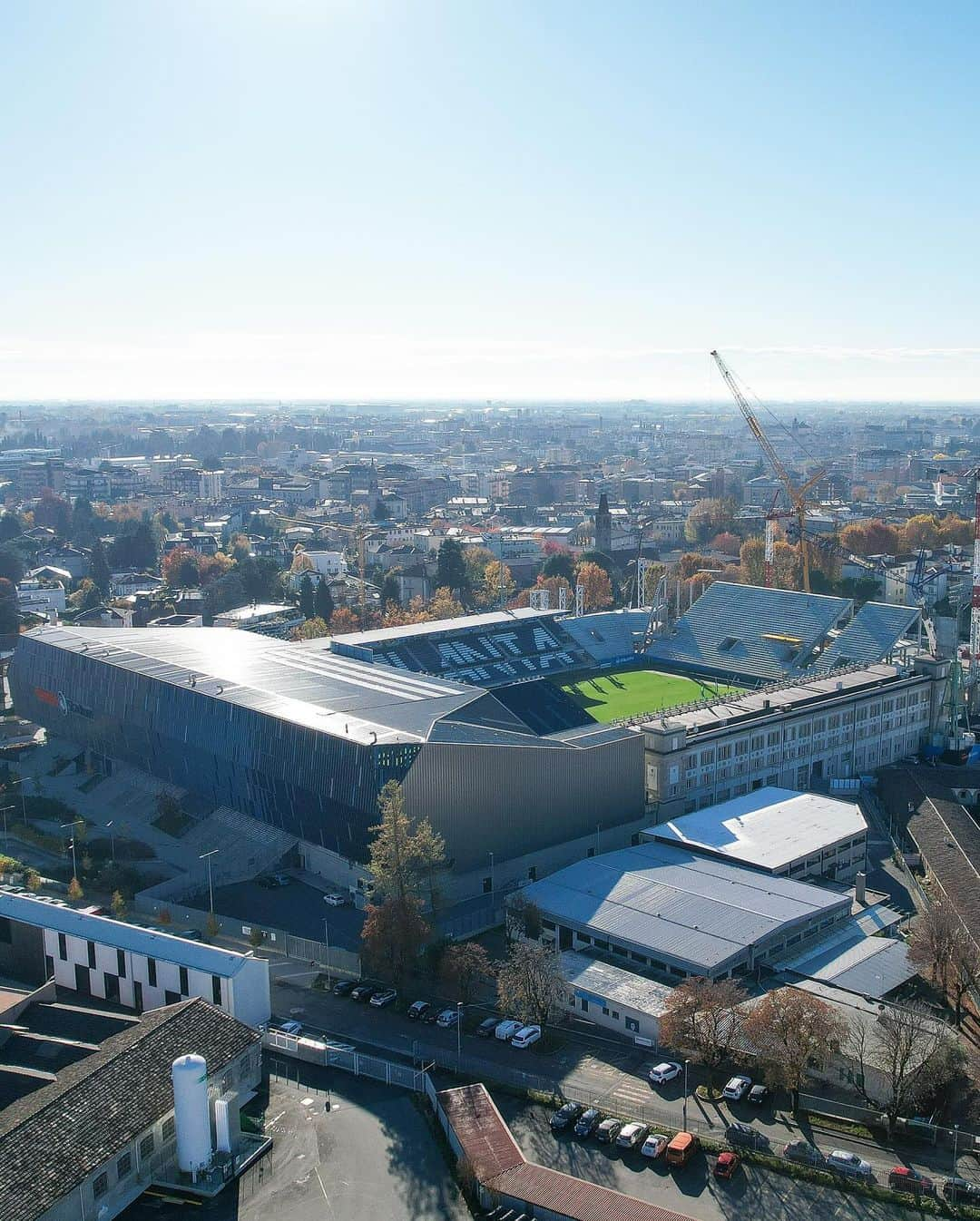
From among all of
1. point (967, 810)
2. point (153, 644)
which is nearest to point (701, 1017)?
point (967, 810)

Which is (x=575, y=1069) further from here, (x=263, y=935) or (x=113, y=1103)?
(x=263, y=935)

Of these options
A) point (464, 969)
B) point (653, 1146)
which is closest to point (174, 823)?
point (464, 969)

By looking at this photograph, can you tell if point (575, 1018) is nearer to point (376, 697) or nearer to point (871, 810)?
point (376, 697)

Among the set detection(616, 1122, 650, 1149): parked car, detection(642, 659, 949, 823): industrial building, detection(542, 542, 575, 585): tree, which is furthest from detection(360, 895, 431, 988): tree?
detection(542, 542, 575, 585): tree

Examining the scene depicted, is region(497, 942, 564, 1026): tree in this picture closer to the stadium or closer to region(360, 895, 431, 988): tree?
region(360, 895, 431, 988): tree

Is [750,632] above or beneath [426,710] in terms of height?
beneath
